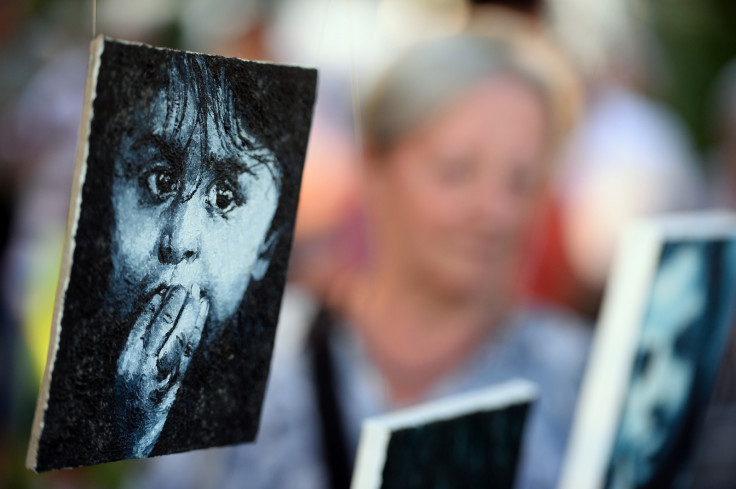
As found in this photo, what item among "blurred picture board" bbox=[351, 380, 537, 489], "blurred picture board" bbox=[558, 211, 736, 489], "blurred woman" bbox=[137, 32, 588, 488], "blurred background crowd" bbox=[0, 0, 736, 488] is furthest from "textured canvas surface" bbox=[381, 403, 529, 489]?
"blurred woman" bbox=[137, 32, 588, 488]

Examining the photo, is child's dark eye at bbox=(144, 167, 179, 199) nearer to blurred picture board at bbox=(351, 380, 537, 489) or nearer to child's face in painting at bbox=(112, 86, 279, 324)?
child's face in painting at bbox=(112, 86, 279, 324)

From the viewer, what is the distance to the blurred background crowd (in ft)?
4.35

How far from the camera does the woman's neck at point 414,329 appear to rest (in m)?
1.43

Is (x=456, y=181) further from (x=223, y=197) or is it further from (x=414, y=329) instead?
(x=223, y=197)

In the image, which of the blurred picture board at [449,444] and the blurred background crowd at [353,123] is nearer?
the blurred picture board at [449,444]

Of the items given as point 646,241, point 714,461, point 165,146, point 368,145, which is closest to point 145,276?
point 165,146

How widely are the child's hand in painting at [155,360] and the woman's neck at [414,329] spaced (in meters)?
0.80

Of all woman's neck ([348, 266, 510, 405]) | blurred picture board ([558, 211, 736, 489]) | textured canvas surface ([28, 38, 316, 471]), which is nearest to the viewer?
textured canvas surface ([28, 38, 316, 471])

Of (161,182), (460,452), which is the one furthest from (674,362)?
(161,182)

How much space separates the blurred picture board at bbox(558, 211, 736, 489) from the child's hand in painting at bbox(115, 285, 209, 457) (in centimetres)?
54

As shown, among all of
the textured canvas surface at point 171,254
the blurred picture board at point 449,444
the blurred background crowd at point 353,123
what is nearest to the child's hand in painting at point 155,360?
the textured canvas surface at point 171,254

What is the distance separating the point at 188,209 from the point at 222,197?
0.03 metres

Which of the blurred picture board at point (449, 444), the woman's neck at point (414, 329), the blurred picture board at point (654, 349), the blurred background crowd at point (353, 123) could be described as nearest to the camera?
the blurred picture board at point (449, 444)

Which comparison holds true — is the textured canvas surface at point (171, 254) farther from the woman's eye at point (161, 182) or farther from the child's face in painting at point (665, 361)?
the child's face in painting at point (665, 361)
